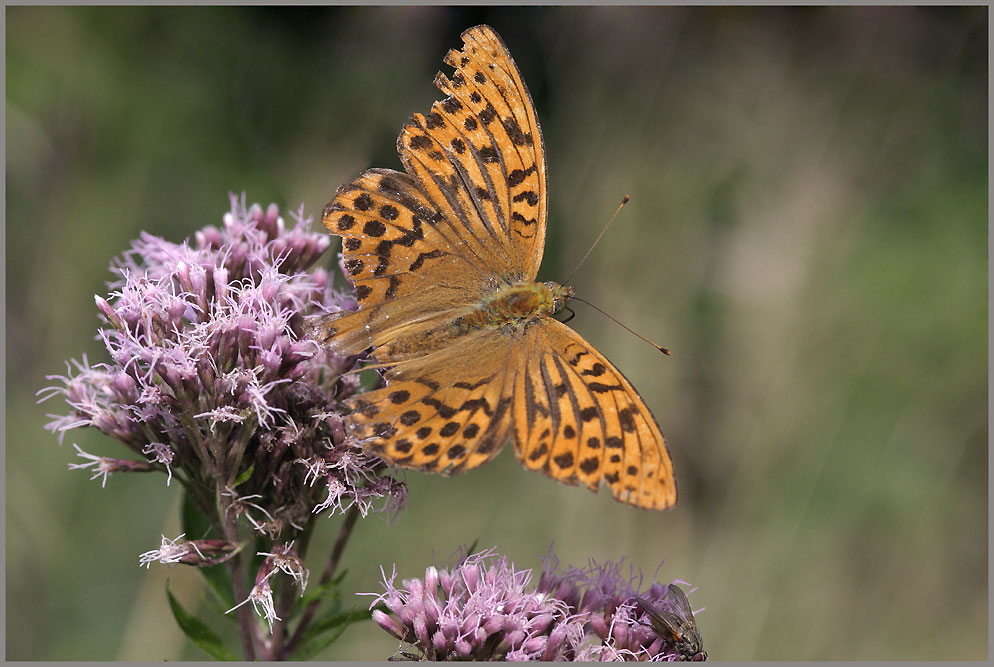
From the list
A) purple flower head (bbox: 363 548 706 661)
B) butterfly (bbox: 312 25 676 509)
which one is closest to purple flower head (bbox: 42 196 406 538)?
butterfly (bbox: 312 25 676 509)

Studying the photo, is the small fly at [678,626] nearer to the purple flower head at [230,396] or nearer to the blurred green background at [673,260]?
the purple flower head at [230,396]

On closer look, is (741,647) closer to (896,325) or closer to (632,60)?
(896,325)

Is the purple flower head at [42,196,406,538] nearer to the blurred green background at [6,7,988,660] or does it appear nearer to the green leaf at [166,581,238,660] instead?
the green leaf at [166,581,238,660]

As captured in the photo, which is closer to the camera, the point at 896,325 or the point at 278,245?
the point at 278,245

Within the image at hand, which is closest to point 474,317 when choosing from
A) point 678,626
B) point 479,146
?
point 479,146

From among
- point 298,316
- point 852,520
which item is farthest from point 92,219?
point 852,520

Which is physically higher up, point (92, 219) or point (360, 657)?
point (92, 219)

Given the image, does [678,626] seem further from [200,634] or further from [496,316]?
[200,634]
